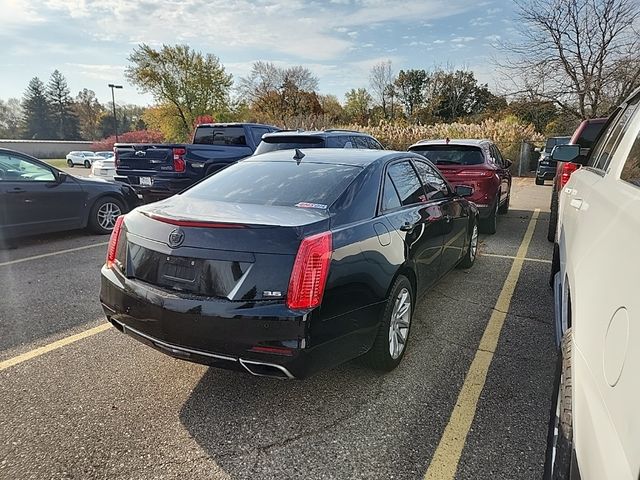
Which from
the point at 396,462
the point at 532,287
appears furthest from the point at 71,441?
the point at 532,287

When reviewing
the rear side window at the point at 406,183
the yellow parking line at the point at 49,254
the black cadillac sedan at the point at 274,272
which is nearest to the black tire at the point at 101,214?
the yellow parking line at the point at 49,254

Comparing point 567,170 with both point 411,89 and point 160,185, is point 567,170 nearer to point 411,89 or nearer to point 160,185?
point 160,185

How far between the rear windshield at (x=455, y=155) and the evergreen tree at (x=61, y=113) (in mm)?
85297

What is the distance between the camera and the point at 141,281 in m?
2.78

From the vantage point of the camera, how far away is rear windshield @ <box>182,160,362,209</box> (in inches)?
123

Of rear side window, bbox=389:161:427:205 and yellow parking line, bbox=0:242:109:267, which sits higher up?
rear side window, bbox=389:161:427:205

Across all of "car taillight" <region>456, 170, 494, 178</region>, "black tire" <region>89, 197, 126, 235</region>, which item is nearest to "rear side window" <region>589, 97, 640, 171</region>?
"car taillight" <region>456, 170, 494, 178</region>

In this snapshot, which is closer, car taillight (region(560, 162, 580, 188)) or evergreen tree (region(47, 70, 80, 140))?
car taillight (region(560, 162, 580, 188))

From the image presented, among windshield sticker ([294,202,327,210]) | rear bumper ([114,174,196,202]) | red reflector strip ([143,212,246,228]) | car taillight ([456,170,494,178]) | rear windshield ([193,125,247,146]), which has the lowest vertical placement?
rear bumper ([114,174,196,202])

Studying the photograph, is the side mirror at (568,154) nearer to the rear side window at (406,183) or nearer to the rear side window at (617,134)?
the rear side window at (617,134)

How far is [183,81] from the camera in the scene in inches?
1590

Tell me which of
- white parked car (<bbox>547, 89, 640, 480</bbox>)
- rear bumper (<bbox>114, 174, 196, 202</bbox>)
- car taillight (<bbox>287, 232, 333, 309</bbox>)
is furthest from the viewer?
rear bumper (<bbox>114, 174, 196, 202</bbox>)

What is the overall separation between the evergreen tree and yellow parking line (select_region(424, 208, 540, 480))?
88710mm

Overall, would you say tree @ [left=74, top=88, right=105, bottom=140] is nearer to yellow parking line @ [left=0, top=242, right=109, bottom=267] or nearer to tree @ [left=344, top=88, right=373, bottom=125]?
tree @ [left=344, top=88, right=373, bottom=125]
